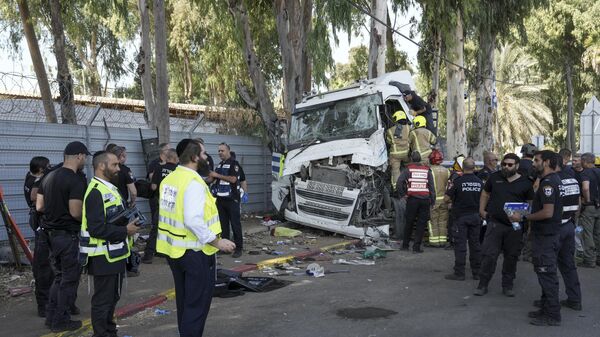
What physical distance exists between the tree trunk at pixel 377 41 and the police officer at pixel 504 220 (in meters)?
Answer: 10.0

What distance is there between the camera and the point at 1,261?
861cm

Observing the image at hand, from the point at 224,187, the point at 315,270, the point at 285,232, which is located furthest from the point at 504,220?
the point at 285,232

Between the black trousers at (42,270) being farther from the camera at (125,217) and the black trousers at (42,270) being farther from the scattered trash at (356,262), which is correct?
the scattered trash at (356,262)

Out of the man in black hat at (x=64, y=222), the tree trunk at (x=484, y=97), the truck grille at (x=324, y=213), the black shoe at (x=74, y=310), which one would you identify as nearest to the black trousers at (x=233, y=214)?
the truck grille at (x=324, y=213)

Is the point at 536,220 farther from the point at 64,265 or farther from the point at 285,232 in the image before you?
the point at 285,232

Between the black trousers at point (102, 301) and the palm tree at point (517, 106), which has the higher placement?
the palm tree at point (517, 106)

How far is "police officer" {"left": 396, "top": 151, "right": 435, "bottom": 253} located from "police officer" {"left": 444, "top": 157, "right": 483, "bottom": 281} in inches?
77.6

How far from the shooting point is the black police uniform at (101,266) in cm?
504

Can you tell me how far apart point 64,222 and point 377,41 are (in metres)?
12.7

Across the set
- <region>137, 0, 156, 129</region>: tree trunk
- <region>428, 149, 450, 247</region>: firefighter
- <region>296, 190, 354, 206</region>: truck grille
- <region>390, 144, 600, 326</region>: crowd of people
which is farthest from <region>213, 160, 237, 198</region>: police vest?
<region>137, 0, 156, 129</region>: tree trunk

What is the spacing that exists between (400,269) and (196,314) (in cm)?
535

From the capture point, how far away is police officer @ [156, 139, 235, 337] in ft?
15.2

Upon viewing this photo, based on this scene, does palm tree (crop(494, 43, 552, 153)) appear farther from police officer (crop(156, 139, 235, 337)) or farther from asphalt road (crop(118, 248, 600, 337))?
police officer (crop(156, 139, 235, 337))

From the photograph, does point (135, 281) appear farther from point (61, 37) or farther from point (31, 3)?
point (31, 3)
